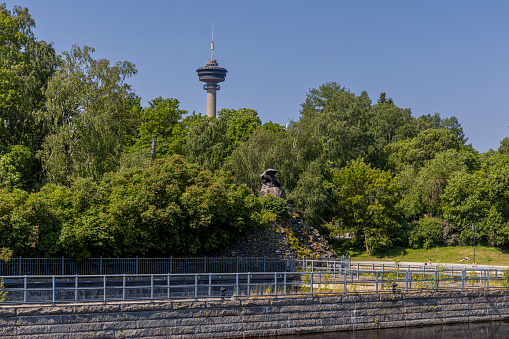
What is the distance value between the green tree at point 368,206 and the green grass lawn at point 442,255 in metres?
1.21

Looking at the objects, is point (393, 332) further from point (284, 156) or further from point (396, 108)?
point (396, 108)

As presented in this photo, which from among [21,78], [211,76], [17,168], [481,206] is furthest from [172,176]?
[211,76]

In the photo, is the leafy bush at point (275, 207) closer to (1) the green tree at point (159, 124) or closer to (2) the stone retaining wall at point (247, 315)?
(2) the stone retaining wall at point (247, 315)

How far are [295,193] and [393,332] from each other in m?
39.4

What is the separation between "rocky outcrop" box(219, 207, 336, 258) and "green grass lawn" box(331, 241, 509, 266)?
1873 cm

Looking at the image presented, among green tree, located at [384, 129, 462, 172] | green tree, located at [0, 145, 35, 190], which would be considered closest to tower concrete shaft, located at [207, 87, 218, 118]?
green tree, located at [384, 129, 462, 172]

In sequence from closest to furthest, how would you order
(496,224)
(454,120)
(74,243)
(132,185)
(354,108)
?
(74,243)
(132,185)
(496,224)
(354,108)
(454,120)

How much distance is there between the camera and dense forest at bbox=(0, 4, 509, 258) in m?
36.2

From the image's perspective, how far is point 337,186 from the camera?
71562 mm

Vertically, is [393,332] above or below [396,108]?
below

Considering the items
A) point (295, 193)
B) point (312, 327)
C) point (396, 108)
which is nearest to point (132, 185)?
point (312, 327)

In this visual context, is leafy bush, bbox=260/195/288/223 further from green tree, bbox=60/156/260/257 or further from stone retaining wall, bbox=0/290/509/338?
stone retaining wall, bbox=0/290/509/338

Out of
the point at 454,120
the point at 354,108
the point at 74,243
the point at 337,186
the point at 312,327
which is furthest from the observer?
the point at 454,120

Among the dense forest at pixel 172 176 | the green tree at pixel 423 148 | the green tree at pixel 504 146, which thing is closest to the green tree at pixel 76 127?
the dense forest at pixel 172 176
